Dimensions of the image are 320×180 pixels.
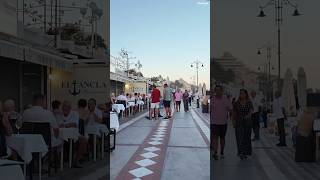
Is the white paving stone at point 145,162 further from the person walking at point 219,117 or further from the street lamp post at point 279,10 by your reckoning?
the street lamp post at point 279,10

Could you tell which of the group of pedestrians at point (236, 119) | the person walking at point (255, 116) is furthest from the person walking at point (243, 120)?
the person walking at point (255, 116)

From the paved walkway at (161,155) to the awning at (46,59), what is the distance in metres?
2.86

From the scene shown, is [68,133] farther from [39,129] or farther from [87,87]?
[87,87]

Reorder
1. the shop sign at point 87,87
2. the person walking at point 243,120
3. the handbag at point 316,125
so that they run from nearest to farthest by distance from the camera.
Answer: the handbag at point 316,125
the person walking at point 243,120
the shop sign at point 87,87

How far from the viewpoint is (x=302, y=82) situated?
57.5 feet

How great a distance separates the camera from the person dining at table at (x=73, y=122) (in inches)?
411

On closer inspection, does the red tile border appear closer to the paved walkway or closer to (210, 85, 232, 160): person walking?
the paved walkway

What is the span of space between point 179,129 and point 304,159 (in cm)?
914

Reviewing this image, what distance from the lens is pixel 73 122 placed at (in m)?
10.5

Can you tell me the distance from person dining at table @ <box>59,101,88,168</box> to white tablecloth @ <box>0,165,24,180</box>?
4520 millimetres

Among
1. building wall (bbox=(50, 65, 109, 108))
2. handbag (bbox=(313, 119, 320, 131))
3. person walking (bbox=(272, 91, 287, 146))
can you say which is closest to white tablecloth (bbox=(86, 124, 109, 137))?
handbag (bbox=(313, 119, 320, 131))

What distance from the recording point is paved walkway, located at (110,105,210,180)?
32.5 feet

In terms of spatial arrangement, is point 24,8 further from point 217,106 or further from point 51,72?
point 217,106

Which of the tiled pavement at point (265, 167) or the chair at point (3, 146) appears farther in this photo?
the tiled pavement at point (265, 167)
